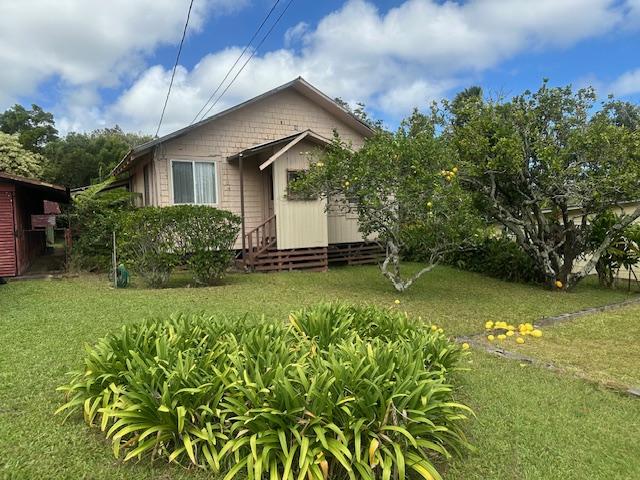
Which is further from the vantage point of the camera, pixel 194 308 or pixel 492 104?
pixel 492 104

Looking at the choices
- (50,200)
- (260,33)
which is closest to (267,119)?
(260,33)

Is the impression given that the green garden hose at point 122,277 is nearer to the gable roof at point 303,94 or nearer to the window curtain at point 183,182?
the window curtain at point 183,182

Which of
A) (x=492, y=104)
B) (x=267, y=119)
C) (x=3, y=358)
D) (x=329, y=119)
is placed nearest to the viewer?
(x=3, y=358)

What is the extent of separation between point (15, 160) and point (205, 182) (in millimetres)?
19987

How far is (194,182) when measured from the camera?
A: 1356cm

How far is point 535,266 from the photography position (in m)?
12.6

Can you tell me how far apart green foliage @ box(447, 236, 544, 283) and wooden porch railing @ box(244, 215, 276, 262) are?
17.7 ft

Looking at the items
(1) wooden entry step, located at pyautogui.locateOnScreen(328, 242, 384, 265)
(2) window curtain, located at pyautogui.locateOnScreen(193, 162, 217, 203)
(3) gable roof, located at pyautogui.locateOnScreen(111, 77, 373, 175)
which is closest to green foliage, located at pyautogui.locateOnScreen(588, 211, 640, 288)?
(1) wooden entry step, located at pyautogui.locateOnScreen(328, 242, 384, 265)

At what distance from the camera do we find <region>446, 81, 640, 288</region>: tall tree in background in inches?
394

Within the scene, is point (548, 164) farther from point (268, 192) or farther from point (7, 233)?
point (7, 233)

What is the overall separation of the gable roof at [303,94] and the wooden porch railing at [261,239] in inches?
131

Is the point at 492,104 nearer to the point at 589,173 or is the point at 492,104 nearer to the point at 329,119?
the point at 589,173

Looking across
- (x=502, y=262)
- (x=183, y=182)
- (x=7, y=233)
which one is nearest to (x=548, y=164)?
(x=502, y=262)

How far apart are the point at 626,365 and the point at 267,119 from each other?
11868 mm
